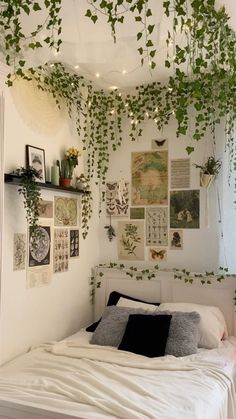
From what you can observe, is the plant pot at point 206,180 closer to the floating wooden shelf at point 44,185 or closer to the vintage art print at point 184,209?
the vintage art print at point 184,209

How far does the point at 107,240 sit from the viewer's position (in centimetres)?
378

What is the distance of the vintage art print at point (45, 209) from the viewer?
116 inches

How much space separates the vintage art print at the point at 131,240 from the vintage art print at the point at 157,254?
78mm

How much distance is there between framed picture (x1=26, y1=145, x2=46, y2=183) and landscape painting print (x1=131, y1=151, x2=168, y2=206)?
102cm

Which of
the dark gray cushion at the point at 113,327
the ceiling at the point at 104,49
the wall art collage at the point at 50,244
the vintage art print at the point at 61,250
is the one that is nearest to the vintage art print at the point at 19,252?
the wall art collage at the point at 50,244

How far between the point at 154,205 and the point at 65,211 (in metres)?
0.83

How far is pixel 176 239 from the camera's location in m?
3.50

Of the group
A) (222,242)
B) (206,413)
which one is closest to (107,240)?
(222,242)

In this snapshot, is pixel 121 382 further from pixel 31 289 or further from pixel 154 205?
pixel 154 205

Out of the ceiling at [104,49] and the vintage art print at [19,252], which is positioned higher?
the ceiling at [104,49]

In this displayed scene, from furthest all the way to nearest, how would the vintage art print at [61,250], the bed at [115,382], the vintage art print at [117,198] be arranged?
the vintage art print at [117,198] → the vintage art print at [61,250] → the bed at [115,382]

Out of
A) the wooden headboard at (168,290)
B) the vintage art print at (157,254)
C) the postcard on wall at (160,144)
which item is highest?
the postcard on wall at (160,144)

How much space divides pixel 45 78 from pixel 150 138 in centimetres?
113

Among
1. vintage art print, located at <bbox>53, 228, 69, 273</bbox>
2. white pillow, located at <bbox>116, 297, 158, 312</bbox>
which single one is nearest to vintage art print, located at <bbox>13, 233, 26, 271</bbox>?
vintage art print, located at <bbox>53, 228, 69, 273</bbox>
